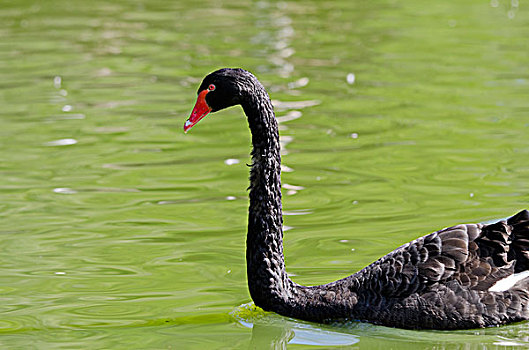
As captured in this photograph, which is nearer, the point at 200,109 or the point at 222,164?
the point at 200,109

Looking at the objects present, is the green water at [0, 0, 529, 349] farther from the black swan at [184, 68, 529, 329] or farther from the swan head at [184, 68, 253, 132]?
the swan head at [184, 68, 253, 132]

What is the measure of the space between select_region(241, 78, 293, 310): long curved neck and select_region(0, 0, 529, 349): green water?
0.75 feet

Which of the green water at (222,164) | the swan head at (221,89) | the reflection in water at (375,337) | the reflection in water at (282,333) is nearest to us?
the reflection in water at (375,337)

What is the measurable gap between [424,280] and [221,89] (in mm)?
1533

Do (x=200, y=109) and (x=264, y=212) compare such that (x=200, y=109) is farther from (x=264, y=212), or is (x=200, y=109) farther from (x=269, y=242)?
(x=269, y=242)

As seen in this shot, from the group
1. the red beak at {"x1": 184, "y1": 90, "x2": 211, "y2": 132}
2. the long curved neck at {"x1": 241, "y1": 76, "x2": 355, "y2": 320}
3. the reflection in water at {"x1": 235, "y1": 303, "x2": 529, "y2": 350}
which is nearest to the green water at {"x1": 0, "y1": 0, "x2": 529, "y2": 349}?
the reflection in water at {"x1": 235, "y1": 303, "x2": 529, "y2": 350}

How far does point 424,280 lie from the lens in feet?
17.2

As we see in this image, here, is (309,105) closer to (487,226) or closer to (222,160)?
(222,160)

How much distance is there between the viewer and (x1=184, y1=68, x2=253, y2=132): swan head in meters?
5.40

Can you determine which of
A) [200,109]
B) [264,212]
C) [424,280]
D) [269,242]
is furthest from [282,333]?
[200,109]

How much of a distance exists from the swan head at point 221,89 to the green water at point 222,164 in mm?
1258

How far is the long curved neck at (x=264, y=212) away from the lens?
546 cm

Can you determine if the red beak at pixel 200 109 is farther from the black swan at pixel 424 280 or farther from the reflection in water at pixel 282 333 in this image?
the reflection in water at pixel 282 333

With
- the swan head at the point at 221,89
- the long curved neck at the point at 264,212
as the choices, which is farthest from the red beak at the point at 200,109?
the long curved neck at the point at 264,212
